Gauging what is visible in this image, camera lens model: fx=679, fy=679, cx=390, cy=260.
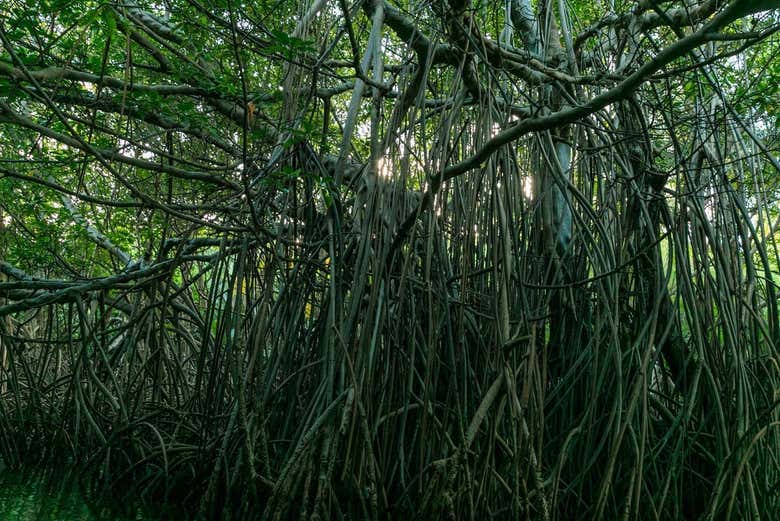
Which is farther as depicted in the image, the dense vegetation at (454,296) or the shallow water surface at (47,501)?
the shallow water surface at (47,501)

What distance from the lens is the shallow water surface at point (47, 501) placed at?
2754mm

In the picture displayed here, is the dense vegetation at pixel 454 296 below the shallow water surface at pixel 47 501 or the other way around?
the other way around

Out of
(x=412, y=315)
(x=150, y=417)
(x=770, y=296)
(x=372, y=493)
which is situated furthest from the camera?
(x=150, y=417)

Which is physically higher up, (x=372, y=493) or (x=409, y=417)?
(x=409, y=417)

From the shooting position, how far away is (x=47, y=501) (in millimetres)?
3023

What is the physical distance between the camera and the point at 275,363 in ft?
8.51

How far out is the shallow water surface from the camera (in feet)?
9.04

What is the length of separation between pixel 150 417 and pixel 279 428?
85 cm

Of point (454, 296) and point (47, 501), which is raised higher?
point (454, 296)

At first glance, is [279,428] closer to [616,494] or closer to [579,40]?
[616,494]

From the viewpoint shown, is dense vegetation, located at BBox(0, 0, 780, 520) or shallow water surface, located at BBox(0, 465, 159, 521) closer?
dense vegetation, located at BBox(0, 0, 780, 520)

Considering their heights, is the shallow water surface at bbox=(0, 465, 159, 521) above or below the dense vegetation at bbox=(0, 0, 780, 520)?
below

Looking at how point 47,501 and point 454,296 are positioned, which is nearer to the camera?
point 454,296

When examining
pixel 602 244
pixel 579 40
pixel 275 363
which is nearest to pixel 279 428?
pixel 275 363
